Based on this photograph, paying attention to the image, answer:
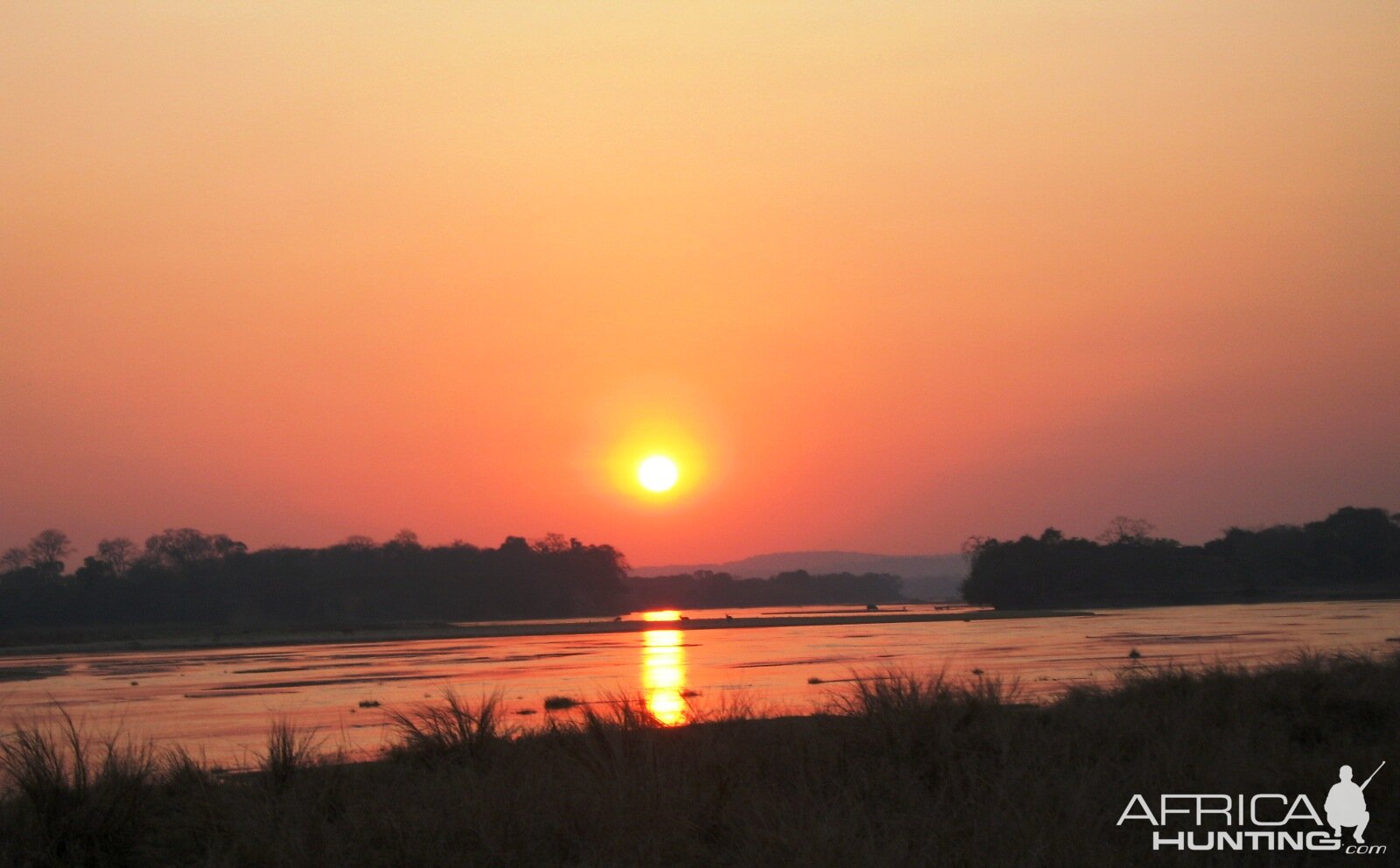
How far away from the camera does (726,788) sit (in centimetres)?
1011

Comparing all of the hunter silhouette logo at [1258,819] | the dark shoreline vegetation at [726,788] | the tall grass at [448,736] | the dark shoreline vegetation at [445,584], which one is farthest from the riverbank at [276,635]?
the hunter silhouette logo at [1258,819]

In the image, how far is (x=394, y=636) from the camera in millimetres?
90812

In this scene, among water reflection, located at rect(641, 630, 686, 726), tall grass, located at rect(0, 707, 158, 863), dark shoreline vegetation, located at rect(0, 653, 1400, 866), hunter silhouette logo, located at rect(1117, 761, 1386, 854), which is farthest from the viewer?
water reflection, located at rect(641, 630, 686, 726)

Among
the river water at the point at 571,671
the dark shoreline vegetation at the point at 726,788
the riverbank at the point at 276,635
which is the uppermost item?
the dark shoreline vegetation at the point at 726,788

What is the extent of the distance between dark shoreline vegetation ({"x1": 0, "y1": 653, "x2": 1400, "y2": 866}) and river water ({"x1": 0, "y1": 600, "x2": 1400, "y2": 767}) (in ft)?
4.86

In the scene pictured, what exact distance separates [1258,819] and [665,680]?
81.1ft

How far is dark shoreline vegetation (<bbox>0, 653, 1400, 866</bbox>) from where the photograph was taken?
861 centimetres

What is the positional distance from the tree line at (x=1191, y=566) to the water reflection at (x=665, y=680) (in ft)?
240

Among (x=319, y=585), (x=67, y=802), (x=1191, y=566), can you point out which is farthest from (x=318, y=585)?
(x=67, y=802)

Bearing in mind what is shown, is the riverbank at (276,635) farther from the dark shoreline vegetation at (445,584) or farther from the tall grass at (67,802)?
the tall grass at (67,802)

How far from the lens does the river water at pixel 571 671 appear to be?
23.2 metres

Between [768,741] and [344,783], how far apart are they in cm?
405

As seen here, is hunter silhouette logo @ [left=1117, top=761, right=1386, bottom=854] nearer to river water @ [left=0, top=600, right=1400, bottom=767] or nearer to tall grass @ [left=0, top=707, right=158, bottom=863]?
river water @ [left=0, top=600, right=1400, bottom=767]

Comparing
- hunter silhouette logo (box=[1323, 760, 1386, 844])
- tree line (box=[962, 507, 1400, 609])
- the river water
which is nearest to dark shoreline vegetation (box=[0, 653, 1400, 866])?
hunter silhouette logo (box=[1323, 760, 1386, 844])
